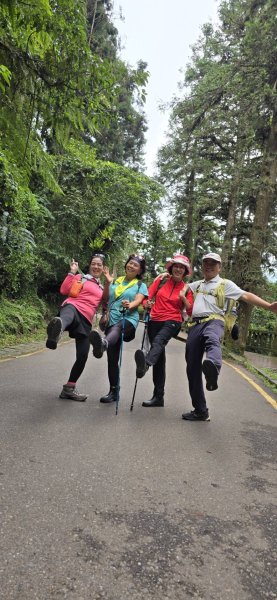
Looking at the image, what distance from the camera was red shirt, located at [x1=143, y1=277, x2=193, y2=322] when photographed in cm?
589

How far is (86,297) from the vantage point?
5832mm

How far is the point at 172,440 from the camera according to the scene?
4.57 metres

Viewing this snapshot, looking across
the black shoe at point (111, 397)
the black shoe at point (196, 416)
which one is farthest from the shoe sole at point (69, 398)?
the black shoe at point (196, 416)

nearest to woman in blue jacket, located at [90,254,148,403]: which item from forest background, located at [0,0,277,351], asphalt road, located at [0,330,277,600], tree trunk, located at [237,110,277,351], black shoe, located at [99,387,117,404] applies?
black shoe, located at [99,387,117,404]

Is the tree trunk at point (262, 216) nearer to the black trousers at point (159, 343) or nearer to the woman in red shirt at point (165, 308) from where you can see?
the woman in red shirt at point (165, 308)

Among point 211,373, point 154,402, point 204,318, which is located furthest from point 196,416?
point 204,318

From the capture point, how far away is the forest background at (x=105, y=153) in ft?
19.2

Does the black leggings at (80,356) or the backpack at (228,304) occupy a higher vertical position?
the backpack at (228,304)

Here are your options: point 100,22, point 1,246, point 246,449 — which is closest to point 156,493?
point 246,449

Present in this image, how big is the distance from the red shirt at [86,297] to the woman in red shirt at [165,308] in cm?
70

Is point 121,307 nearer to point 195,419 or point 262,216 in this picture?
point 195,419

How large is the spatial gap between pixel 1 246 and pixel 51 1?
670cm

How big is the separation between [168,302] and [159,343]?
0.61 m

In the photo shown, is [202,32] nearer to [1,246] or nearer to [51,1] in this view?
[1,246]
